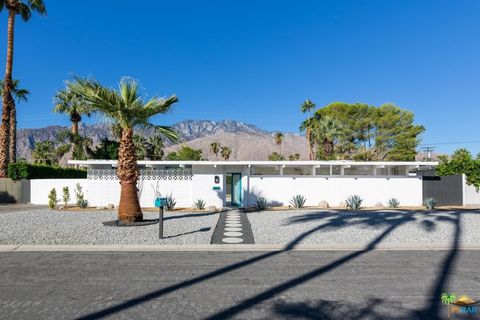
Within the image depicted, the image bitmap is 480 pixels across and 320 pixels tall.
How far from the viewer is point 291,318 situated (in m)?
4.57

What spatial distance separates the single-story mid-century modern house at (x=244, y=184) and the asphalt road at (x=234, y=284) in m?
12.0

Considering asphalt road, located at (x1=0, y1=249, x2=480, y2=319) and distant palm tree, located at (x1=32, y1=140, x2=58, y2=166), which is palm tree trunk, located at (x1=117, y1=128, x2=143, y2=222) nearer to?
asphalt road, located at (x1=0, y1=249, x2=480, y2=319)

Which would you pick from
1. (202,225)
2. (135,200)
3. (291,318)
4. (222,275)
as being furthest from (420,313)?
(135,200)

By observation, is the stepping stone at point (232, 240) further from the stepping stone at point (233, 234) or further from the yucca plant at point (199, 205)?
the yucca plant at point (199, 205)

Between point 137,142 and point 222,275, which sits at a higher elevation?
point 137,142

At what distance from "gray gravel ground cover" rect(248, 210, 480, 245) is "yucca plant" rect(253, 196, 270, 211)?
4.06 meters

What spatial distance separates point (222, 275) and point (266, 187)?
1485cm

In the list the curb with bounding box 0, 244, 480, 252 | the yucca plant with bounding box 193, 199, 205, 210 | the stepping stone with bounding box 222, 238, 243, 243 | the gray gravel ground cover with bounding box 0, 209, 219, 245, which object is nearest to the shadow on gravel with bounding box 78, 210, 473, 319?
the curb with bounding box 0, 244, 480, 252

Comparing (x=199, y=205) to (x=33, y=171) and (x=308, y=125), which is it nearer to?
(x=33, y=171)

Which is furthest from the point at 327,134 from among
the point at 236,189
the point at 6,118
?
the point at 6,118

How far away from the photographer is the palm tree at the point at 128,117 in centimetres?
1270

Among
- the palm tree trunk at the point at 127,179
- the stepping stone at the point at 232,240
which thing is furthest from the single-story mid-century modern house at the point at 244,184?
the stepping stone at the point at 232,240

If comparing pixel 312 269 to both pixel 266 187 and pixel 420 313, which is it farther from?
pixel 266 187

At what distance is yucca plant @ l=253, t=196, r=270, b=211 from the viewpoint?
63.1 feet
